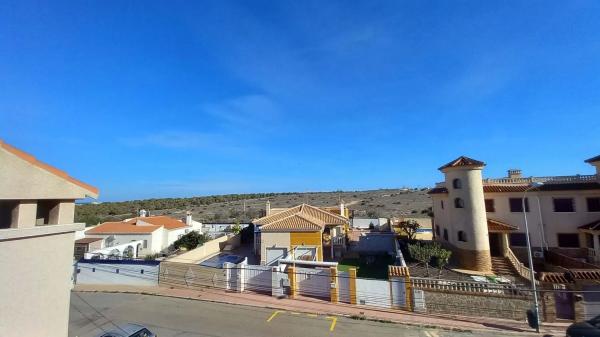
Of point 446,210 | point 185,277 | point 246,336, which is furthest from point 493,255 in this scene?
point 185,277

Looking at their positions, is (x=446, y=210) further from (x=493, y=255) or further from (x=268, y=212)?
(x=268, y=212)

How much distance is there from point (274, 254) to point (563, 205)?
79.0 ft

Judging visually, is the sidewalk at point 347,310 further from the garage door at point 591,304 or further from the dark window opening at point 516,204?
the dark window opening at point 516,204

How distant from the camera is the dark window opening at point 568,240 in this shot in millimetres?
26061

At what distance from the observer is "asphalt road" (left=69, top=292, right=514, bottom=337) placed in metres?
14.6

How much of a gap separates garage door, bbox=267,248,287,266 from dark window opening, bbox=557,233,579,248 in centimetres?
2247

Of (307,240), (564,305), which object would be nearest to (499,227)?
(564,305)

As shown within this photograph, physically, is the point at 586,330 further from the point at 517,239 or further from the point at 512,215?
the point at 517,239

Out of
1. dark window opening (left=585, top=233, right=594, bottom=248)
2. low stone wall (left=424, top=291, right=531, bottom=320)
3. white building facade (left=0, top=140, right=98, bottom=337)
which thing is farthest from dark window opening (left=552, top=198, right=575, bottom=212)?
white building facade (left=0, top=140, right=98, bottom=337)

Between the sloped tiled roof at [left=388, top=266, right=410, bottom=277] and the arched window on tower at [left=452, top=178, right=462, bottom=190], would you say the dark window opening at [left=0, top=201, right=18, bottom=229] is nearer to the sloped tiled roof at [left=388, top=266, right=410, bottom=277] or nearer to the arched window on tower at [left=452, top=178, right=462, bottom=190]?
the sloped tiled roof at [left=388, top=266, right=410, bottom=277]

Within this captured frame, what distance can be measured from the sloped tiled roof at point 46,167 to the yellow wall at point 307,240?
21125 mm

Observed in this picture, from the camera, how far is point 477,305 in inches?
682

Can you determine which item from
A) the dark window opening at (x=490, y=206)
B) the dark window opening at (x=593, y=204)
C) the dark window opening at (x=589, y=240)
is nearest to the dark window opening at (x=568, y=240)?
the dark window opening at (x=589, y=240)

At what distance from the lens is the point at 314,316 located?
55.4 feet
